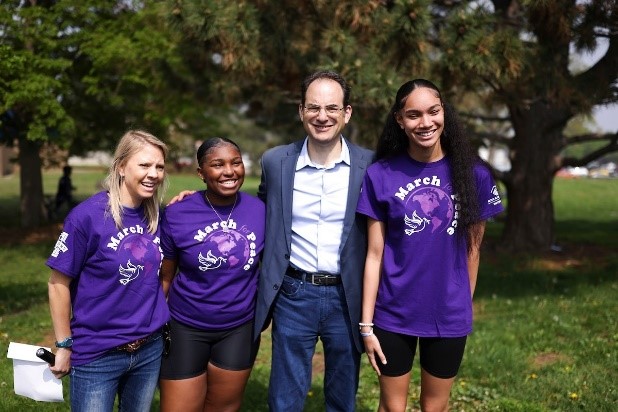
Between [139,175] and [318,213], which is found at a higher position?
[139,175]

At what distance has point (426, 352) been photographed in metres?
2.96

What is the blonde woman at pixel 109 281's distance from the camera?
273cm

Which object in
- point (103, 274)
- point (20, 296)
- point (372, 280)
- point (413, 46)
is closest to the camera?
point (103, 274)

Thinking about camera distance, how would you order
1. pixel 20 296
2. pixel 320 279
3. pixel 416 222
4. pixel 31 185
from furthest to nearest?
pixel 31 185, pixel 20 296, pixel 320 279, pixel 416 222

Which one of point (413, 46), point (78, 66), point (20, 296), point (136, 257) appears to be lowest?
point (20, 296)

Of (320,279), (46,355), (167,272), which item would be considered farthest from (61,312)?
(320,279)

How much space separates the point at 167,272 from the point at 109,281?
0.42 m

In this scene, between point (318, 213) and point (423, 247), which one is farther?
point (318, 213)

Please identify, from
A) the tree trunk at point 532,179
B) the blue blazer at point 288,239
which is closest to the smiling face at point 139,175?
the blue blazer at point 288,239

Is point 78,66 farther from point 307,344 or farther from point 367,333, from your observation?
point 367,333

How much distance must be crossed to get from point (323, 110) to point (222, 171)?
550 millimetres

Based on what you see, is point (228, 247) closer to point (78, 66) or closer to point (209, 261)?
point (209, 261)

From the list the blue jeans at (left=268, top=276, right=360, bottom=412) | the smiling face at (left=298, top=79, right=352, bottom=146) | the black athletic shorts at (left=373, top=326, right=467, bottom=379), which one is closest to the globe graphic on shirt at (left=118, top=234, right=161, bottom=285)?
the blue jeans at (left=268, top=276, right=360, bottom=412)

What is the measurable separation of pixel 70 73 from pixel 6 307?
262 inches
